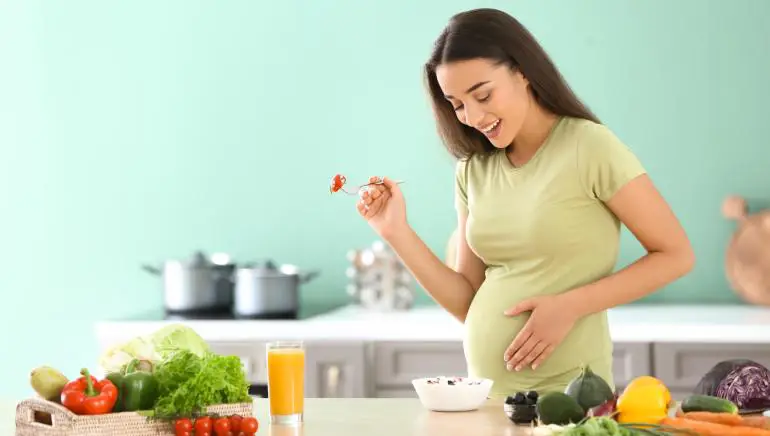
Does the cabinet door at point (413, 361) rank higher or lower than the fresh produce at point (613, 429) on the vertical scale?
lower

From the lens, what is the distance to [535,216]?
231 cm

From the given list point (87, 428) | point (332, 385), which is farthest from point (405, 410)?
point (332, 385)

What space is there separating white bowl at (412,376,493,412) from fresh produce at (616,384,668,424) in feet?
1.04

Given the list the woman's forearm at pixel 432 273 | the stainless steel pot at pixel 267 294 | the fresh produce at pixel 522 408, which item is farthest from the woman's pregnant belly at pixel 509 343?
the stainless steel pot at pixel 267 294

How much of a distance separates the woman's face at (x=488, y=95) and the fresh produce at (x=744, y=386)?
0.63 metres

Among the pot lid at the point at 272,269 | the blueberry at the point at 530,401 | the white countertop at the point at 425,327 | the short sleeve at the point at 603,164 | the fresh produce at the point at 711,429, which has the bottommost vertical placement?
the white countertop at the point at 425,327

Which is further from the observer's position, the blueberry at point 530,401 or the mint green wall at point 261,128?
the mint green wall at point 261,128

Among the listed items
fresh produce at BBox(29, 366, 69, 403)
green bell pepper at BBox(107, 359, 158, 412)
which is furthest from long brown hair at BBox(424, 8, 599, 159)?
fresh produce at BBox(29, 366, 69, 403)

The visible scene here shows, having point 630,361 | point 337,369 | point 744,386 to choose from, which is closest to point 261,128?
point 337,369

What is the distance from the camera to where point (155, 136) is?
169 inches

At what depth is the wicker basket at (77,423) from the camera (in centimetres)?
188

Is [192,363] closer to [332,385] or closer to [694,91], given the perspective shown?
[332,385]

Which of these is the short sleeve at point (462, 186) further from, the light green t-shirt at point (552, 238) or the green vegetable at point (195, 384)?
the green vegetable at point (195, 384)

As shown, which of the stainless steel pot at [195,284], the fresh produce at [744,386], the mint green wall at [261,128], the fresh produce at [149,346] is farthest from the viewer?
the mint green wall at [261,128]
